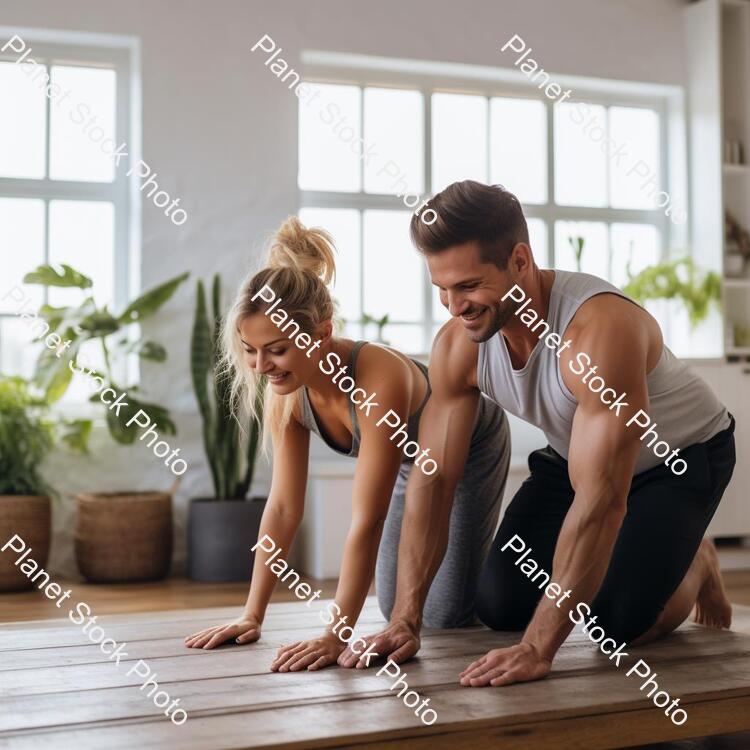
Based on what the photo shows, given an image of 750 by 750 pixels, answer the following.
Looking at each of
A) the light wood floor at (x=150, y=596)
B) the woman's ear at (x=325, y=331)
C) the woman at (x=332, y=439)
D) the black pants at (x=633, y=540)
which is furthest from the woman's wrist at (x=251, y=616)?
the light wood floor at (x=150, y=596)

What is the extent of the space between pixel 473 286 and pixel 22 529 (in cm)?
272

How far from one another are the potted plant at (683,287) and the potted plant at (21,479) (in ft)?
8.95

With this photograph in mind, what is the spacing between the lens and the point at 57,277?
4426mm

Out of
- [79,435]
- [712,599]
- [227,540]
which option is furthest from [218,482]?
[712,599]

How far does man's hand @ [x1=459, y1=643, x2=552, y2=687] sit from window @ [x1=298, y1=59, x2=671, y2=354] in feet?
10.4

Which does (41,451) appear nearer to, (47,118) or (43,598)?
(43,598)

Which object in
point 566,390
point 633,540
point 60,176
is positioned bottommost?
point 633,540

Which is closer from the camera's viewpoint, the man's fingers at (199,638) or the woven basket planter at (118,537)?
the man's fingers at (199,638)

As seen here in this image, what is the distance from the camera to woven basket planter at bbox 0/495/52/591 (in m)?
4.15

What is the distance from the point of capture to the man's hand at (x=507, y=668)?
75.7 inches

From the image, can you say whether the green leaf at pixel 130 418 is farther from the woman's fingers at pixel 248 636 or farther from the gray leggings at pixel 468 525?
the woman's fingers at pixel 248 636

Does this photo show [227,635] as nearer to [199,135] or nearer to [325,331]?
[325,331]

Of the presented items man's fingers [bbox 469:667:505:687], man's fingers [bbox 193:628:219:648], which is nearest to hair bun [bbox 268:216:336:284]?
man's fingers [bbox 193:628:219:648]

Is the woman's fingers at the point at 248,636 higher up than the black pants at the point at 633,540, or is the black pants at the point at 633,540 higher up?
the black pants at the point at 633,540
